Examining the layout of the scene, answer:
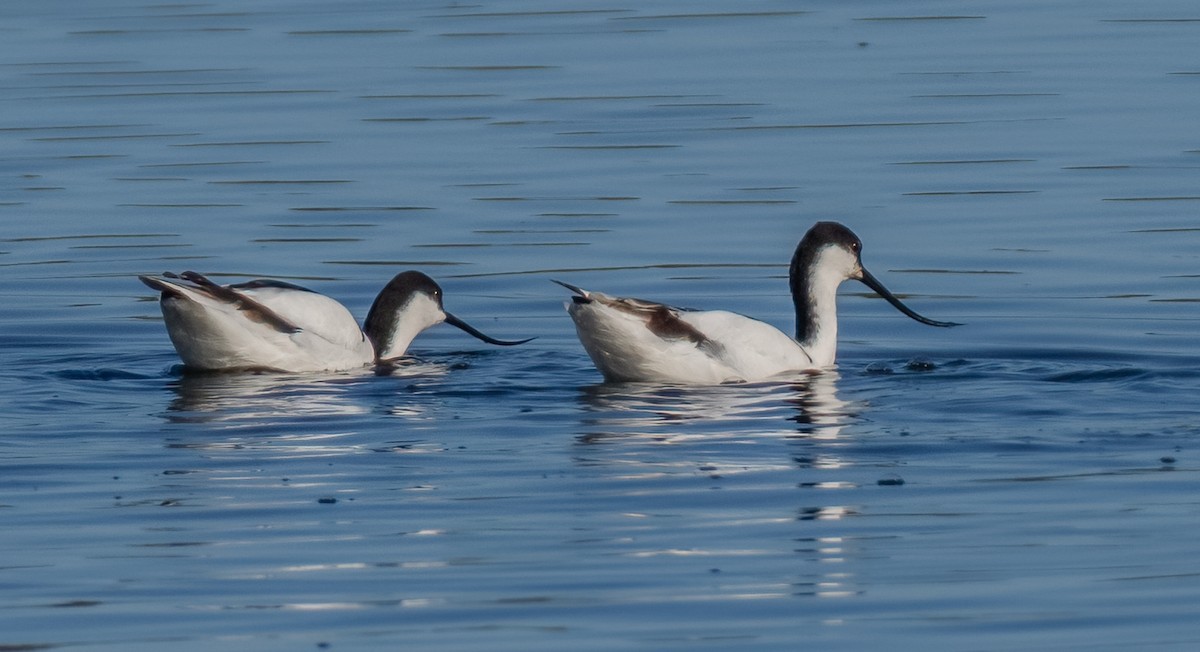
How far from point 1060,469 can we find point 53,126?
12774 millimetres

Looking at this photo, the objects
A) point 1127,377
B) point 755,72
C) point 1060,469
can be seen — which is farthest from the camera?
point 755,72

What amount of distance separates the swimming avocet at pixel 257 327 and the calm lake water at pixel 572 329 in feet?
0.66

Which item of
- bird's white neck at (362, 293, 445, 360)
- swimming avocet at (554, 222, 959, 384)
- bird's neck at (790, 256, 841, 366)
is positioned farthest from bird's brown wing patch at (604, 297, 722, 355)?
bird's white neck at (362, 293, 445, 360)

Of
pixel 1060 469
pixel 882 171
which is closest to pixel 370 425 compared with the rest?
pixel 1060 469

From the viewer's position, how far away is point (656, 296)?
1462 cm

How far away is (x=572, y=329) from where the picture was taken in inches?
551

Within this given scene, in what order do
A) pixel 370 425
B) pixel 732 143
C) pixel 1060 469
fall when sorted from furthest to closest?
pixel 732 143 → pixel 370 425 → pixel 1060 469

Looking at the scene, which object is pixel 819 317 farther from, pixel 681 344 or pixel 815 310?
pixel 681 344

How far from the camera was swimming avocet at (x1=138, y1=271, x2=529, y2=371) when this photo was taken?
12234 millimetres

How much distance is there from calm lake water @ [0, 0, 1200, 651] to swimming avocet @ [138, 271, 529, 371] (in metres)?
0.20

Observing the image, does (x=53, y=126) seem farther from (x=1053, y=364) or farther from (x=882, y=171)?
(x=1053, y=364)

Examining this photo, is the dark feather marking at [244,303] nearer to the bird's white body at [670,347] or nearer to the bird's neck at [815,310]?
the bird's white body at [670,347]

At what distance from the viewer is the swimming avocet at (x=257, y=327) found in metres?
12.2

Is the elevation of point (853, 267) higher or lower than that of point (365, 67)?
lower
